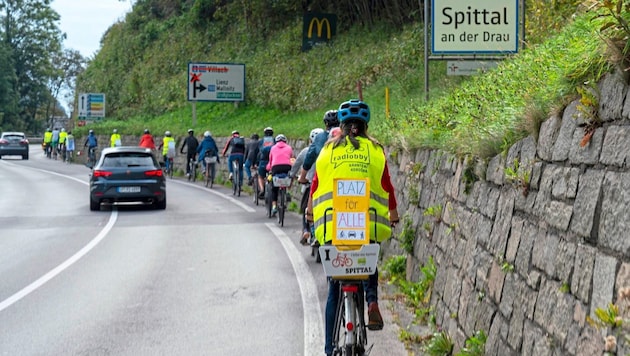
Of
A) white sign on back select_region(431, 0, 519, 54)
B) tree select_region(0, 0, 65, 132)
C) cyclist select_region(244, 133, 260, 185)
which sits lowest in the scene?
cyclist select_region(244, 133, 260, 185)

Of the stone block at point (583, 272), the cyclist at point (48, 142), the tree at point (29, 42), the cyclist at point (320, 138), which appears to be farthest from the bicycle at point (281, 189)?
the tree at point (29, 42)

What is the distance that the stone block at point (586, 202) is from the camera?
454 cm

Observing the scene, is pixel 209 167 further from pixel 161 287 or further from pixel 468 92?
pixel 161 287

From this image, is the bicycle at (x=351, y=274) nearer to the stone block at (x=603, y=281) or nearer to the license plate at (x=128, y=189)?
the stone block at (x=603, y=281)

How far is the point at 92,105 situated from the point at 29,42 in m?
46.3

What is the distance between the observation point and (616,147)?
4453 millimetres

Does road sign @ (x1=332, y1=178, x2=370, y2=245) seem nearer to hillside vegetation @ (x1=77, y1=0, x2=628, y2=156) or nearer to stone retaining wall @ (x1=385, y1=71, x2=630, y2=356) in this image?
stone retaining wall @ (x1=385, y1=71, x2=630, y2=356)

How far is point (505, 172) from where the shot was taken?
20.9ft

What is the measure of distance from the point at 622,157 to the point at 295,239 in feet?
37.9

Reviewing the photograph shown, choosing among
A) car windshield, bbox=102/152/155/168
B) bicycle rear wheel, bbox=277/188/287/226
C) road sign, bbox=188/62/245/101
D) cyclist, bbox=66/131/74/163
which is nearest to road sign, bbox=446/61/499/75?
bicycle rear wheel, bbox=277/188/287/226

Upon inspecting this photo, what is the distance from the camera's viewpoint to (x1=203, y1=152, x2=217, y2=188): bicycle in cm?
3042

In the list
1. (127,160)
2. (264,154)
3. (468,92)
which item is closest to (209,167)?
(127,160)

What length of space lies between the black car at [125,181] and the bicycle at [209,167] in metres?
7.93

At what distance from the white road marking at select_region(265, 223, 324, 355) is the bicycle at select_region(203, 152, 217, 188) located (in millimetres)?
15504
